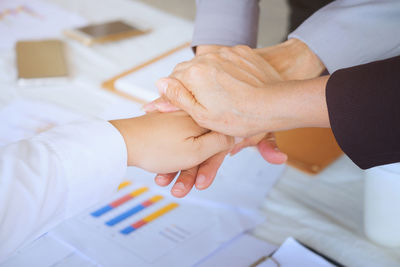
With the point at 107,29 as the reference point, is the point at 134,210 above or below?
below

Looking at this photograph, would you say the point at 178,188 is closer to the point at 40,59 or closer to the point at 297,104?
the point at 297,104

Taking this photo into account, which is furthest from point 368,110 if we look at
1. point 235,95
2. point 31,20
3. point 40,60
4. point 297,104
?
point 31,20

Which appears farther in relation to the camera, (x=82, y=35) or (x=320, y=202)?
(x=82, y=35)

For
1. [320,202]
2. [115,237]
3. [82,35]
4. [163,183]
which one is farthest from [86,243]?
[82,35]

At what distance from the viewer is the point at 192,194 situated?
816mm

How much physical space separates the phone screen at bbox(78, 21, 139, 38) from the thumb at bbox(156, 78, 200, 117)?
61 centimetres

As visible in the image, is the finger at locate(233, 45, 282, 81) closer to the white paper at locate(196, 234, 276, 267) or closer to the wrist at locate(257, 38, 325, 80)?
the wrist at locate(257, 38, 325, 80)

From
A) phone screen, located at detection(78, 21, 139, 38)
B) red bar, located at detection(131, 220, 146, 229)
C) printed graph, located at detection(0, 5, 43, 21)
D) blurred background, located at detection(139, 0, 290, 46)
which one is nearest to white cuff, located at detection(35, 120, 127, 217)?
red bar, located at detection(131, 220, 146, 229)

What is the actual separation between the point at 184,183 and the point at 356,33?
1.44 ft

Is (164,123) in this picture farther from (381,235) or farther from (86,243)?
(381,235)

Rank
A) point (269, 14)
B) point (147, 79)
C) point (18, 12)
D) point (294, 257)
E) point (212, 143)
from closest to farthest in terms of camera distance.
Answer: point (294, 257) < point (212, 143) < point (147, 79) < point (18, 12) < point (269, 14)

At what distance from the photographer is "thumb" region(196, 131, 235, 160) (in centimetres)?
77

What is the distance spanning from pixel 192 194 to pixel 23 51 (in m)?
0.71

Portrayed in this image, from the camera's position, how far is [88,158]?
1.98 ft
